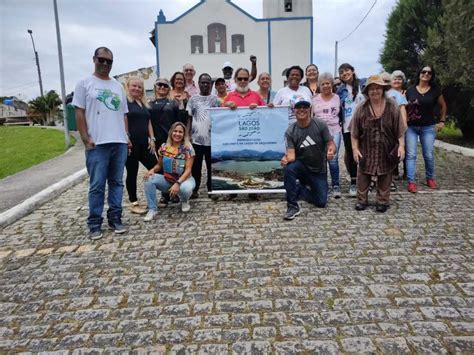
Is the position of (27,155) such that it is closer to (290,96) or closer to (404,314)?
(290,96)

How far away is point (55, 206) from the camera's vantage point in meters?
6.50

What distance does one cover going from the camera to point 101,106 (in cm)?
458

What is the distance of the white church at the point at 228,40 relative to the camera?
1155 inches

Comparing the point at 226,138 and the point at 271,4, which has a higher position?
the point at 271,4

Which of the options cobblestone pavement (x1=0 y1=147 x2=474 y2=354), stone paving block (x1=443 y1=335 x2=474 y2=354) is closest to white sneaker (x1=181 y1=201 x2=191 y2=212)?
cobblestone pavement (x1=0 y1=147 x2=474 y2=354)

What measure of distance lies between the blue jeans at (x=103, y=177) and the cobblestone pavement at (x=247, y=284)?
275mm

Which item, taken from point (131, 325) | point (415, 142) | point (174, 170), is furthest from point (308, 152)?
point (131, 325)

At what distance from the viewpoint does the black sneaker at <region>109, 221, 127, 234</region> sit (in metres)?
4.87

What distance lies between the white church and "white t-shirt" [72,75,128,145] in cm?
2568

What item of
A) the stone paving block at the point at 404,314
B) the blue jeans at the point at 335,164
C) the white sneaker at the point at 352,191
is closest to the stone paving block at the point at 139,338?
the stone paving block at the point at 404,314

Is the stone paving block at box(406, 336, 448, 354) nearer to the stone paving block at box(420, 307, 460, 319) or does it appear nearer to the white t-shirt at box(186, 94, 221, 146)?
the stone paving block at box(420, 307, 460, 319)

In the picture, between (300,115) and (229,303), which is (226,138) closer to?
(300,115)

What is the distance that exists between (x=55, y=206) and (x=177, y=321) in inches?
174

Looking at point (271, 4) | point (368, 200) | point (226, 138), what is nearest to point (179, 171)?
point (226, 138)
